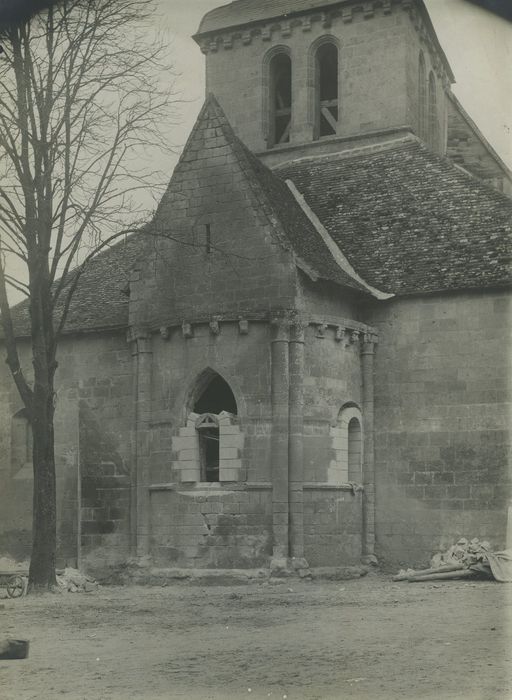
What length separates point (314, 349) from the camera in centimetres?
1980

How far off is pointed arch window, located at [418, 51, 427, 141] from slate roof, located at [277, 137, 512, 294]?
2.42 meters

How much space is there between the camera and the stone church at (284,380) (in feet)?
63.0

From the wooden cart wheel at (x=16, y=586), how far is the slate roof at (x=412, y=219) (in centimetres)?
881

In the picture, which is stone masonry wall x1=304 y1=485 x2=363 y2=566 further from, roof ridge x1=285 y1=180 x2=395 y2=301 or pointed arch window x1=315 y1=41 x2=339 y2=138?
pointed arch window x1=315 y1=41 x2=339 y2=138

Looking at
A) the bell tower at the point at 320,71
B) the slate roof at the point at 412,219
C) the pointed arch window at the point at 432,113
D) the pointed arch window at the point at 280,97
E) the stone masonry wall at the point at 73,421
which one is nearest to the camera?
the slate roof at the point at 412,219

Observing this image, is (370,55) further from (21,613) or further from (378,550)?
(21,613)

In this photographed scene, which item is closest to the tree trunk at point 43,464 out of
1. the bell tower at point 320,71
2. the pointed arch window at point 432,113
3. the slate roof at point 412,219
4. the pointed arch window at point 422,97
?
the slate roof at point 412,219

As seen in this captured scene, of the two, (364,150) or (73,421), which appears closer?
(73,421)

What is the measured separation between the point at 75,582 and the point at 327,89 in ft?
49.6

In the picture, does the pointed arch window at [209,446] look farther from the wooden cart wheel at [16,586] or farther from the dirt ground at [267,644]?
the wooden cart wheel at [16,586]

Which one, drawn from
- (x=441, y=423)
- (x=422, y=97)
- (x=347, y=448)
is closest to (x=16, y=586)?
(x=347, y=448)

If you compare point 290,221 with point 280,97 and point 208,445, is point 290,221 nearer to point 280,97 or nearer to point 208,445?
point 208,445

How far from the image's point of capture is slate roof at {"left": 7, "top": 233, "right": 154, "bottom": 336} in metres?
22.3

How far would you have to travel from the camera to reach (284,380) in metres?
19.1
